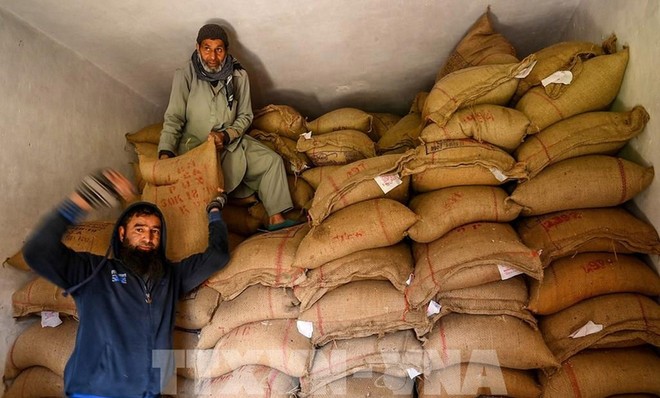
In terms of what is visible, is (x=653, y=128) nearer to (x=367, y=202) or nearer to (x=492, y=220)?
(x=492, y=220)

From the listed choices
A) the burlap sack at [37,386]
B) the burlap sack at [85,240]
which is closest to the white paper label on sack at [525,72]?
the burlap sack at [85,240]

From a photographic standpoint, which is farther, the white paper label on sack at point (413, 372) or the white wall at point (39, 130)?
the white wall at point (39, 130)

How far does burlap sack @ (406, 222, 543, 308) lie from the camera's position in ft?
5.67

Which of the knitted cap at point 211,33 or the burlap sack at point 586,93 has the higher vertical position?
the knitted cap at point 211,33

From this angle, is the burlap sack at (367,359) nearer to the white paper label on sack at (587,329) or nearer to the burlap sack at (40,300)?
the white paper label on sack at (587,329)

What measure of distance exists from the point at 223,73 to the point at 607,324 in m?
2.14

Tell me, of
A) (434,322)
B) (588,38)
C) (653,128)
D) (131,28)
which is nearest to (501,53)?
(588,38)

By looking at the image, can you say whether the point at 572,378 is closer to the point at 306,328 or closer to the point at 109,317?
the point at 306,328

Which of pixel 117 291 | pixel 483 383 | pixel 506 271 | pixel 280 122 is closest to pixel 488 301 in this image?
pixel 506 271

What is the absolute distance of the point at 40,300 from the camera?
2115 mm

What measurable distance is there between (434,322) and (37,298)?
1825 millimetres

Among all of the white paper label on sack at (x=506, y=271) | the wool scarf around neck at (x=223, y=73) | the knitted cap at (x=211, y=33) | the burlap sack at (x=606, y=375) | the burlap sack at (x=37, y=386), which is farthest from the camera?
the wool scarf around neck at (x=223, y=73)

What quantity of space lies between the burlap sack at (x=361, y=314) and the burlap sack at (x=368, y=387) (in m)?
0.18

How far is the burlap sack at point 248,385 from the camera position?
Answer: 1.87 metres
